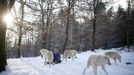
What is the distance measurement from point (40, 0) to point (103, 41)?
90.9 ft

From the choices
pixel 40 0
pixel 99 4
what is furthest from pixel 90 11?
pixel 40 0

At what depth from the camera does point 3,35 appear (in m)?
13.9

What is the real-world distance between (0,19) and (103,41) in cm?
4898

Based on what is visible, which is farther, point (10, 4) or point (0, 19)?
point (10, 4)

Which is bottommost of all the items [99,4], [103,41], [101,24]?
[103,41]

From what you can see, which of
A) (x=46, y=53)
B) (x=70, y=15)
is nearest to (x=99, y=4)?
(x=70, y=15)

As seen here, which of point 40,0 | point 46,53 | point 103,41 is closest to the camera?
point 46,53

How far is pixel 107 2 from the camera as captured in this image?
34875 mm

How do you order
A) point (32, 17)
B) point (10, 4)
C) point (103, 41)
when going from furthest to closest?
point (103, 41), point (32, 17), point (10, 4)

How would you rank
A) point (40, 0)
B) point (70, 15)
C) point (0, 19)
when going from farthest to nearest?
point (40, 0) < point (70, 15) < point (0, 19)

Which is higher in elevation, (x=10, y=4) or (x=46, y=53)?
(x=10, y=4)

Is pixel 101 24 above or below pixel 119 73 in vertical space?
above

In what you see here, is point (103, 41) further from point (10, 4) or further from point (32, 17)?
point (10, 4)

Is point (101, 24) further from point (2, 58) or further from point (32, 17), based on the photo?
point (2, 58)
